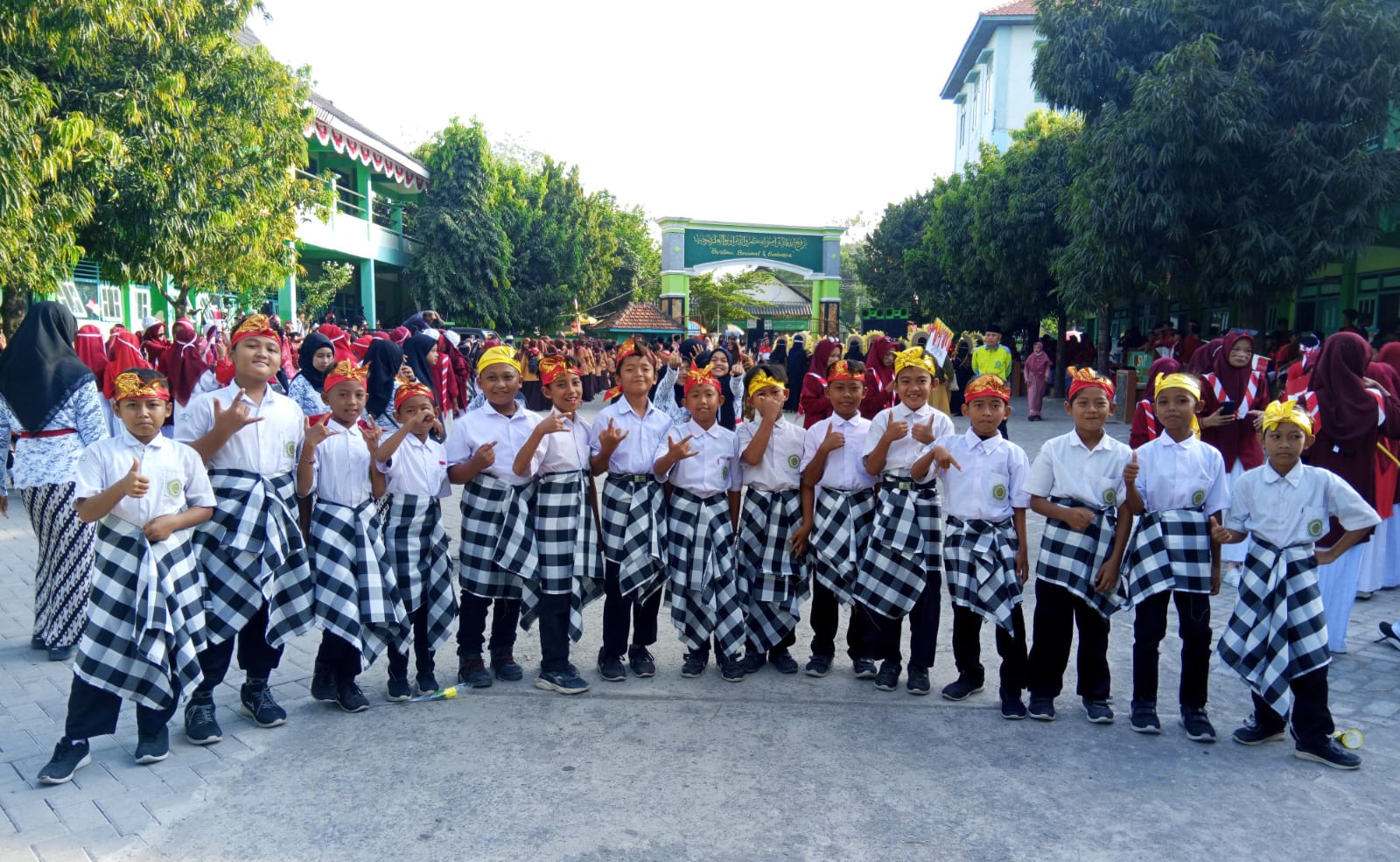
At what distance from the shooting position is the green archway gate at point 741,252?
3659 cm

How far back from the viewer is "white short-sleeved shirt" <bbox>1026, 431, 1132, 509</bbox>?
4.22m

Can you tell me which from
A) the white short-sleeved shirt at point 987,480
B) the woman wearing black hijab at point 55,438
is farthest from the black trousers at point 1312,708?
the woman wearing black hijab at point 55,438

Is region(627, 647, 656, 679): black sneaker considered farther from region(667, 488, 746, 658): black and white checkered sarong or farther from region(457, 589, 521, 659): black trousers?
region(457, 589, 521, 659): black trousers

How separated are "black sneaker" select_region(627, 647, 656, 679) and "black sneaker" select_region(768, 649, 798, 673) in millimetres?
614

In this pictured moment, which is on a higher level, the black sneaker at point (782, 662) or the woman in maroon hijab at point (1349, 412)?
the woman in maroon hijab at point (1349, 412)

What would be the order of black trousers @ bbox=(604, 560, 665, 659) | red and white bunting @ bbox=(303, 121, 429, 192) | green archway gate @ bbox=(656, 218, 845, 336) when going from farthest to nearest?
green archway gate @ bbox=(656, 218, 845, 336) < red and white bunting @ bbox=(303, 121, 429, 192) < black trousers @ bbox=(604, 560, 665, 659)

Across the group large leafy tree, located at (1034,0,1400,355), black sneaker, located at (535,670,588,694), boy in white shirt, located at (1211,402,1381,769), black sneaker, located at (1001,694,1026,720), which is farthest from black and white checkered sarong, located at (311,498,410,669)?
large leafy tree, located at (1034,0,1400,355)

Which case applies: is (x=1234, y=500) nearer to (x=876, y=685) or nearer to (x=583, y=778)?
(x=876, y=685)

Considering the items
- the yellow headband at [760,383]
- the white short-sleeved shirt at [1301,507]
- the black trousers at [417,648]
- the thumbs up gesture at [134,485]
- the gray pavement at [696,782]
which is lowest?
the gray pavement at [696,782]

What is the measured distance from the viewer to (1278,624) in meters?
3.93

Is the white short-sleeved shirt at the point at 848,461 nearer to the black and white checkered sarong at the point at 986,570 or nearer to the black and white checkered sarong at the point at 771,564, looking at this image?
the black and white checkered sarong at the point at 771,564

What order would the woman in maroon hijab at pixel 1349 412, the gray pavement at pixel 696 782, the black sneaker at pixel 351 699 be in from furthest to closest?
the woman in maroon hijab at pixel 1349 412
the black sneaker at pixel 351 699
the gray pavement at pixel 696 782

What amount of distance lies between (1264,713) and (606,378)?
80.9 feet

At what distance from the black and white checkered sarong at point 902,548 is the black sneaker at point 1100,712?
852 millimetres
